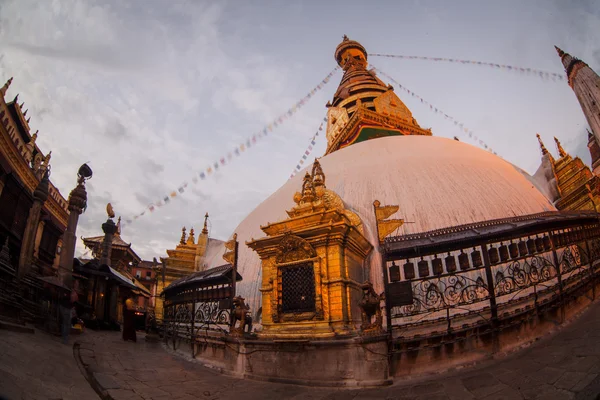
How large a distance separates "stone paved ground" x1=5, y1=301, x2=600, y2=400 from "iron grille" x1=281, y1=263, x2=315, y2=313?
1596 mm

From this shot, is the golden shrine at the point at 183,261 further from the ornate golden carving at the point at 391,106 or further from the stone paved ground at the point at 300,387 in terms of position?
the ornate golden carving at the point at 391,106

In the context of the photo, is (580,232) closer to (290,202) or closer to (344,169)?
(344,169)

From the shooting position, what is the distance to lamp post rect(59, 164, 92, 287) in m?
10.3

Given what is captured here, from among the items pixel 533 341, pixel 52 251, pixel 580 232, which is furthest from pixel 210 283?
pixel 52 251

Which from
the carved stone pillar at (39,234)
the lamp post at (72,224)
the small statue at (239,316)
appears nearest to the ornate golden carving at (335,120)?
the lamp post at (72,224)

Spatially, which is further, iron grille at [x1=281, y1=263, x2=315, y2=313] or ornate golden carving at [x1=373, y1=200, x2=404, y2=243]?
ornate golden carving at [x1=373, y1=200, x2=404, y2=243]

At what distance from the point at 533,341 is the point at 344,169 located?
26.0 ft

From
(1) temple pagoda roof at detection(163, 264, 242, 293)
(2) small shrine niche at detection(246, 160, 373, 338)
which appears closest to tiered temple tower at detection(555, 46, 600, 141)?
(2) small shrine niche at detection(246, 160, 373, 338)

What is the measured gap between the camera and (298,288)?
6.90 m

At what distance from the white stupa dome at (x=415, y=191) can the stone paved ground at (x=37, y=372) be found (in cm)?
478

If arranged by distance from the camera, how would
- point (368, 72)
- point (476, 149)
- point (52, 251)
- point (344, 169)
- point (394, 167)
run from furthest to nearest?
point (368, 72), point (52, 251), point (476, 149), point (344, 169), point (394, 167)

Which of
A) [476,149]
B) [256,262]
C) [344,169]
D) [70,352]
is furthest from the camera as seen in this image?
[476,149]

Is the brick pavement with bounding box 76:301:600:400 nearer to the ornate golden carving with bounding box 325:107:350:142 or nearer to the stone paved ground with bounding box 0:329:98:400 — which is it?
the stone paved ground with bounding box 0:329:98:400

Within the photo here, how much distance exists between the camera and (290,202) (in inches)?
452
